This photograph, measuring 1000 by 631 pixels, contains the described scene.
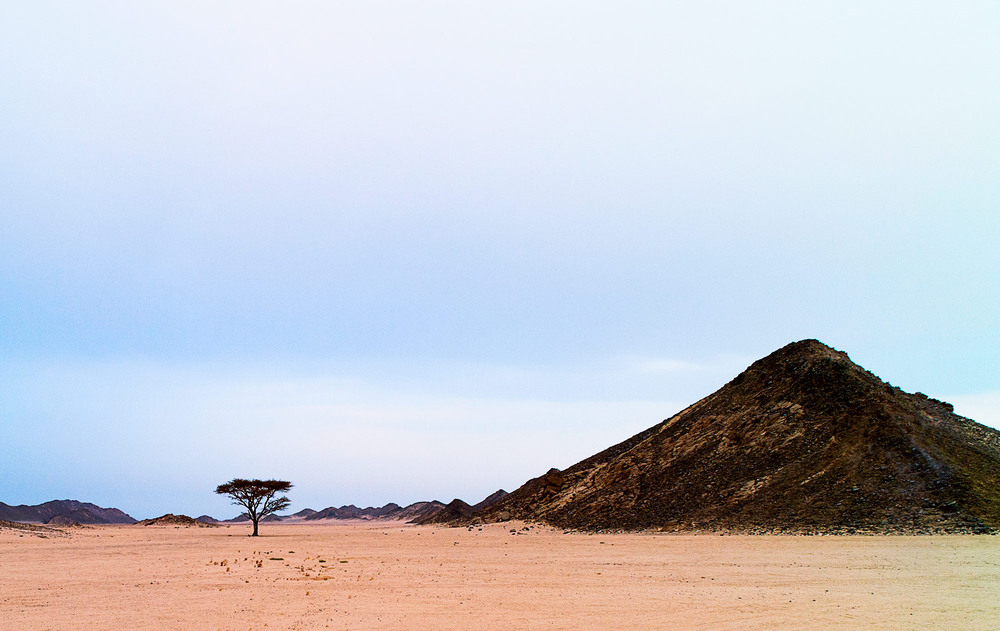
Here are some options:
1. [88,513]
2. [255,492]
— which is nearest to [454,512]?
[255,492]

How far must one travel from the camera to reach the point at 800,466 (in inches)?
1769

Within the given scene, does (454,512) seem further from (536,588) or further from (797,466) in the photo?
(536,588)

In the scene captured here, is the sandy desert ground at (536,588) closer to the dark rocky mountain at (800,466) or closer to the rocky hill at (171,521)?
the dark rocky mountain at (800,466)

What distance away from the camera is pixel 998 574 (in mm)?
21016

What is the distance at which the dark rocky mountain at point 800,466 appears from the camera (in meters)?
38.5

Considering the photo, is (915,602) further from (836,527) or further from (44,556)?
(44,556)

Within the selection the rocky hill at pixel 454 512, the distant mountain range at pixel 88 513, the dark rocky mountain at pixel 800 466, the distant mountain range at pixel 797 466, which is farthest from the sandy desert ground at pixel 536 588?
the distant mountain range at pixel 88 513

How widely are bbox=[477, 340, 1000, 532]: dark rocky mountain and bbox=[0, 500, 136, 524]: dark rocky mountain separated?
13604 cm

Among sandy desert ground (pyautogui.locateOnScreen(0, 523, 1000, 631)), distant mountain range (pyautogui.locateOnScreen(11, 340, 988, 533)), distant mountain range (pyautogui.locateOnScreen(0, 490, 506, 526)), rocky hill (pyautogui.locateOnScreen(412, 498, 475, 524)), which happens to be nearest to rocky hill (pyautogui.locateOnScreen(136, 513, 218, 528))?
distant mountain range (pyautogui.locateOnScreen(0, 490, 506, 526))

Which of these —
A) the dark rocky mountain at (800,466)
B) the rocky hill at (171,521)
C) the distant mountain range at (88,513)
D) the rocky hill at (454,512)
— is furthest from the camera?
the distant mountain range at (88,513)

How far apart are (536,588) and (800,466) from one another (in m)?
32.4

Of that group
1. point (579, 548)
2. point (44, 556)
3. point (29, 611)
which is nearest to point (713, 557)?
point (579, 548)

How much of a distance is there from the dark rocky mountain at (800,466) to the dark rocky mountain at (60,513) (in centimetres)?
13604

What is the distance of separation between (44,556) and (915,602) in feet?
125
